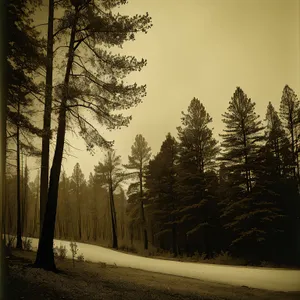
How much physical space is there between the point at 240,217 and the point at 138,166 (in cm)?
164

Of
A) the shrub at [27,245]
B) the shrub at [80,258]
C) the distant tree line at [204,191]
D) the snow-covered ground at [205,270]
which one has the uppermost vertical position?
the distant tree line at [204,191]

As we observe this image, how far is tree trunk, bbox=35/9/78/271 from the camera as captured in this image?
3650 millimetres

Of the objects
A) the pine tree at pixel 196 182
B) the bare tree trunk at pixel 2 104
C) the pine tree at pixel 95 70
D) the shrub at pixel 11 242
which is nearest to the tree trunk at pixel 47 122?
the pine tree at pixel 95 70

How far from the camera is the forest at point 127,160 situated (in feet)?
12.4

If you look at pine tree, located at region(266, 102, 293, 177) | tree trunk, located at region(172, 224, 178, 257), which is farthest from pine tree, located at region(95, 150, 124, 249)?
pine tree, located at region(266, 102, 293, 177)

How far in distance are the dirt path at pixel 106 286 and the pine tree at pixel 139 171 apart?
0.92 metres

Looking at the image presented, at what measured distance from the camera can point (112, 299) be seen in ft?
10.2

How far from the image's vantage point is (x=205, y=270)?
386 centimetres

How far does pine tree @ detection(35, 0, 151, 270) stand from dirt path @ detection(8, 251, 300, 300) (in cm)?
116

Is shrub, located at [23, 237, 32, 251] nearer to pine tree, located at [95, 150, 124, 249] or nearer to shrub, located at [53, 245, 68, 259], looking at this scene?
shrub, located at [53, 245, 68, 259]

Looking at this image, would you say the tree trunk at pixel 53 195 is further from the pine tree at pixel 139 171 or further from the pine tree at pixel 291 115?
the pine tree at pixel 291 115

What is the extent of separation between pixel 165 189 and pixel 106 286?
5.19 feet

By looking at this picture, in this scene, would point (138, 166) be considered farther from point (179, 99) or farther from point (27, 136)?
point (27, 136)

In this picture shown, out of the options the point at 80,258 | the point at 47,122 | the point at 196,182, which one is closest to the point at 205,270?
the point at 196,182
